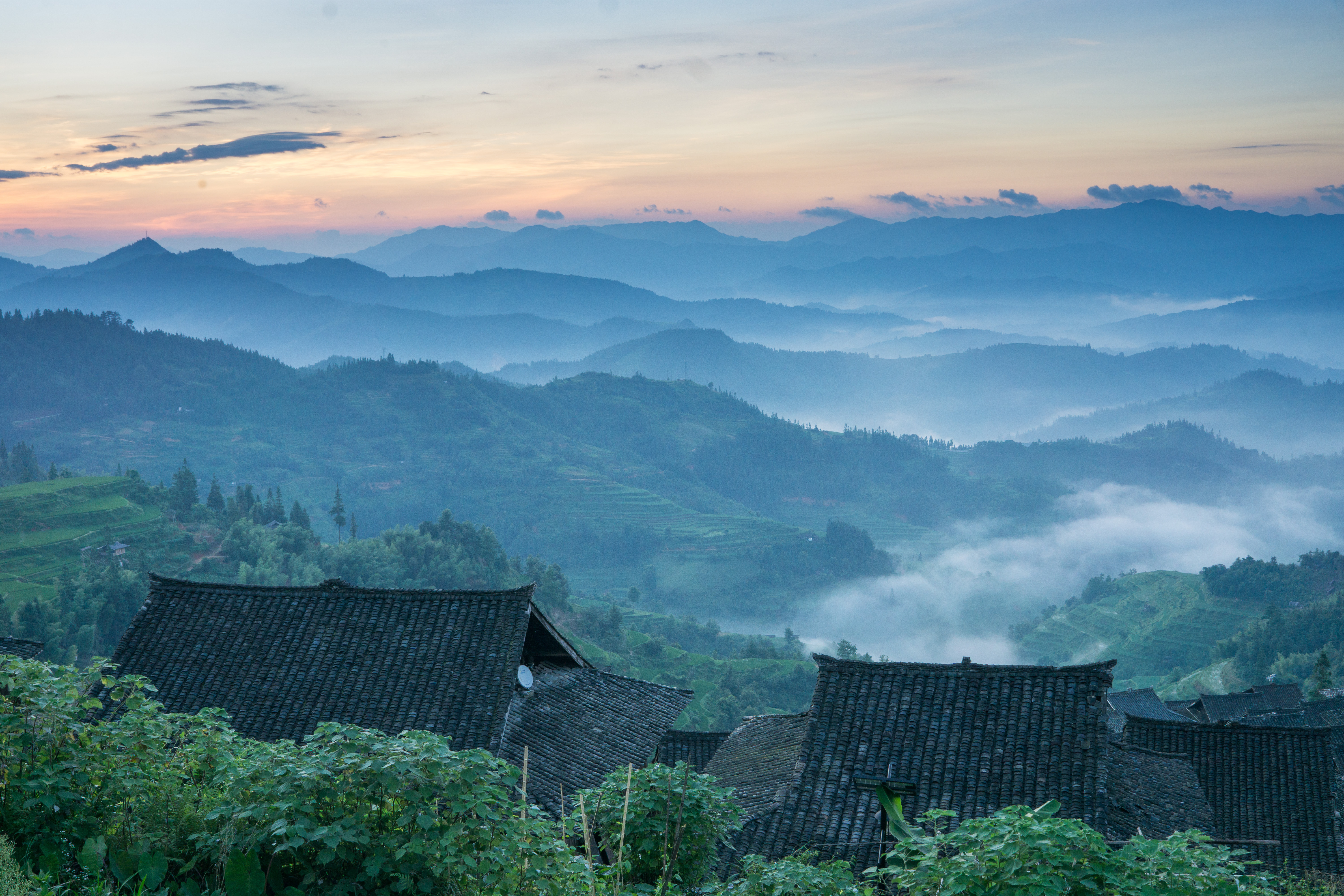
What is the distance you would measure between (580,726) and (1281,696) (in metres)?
50.9

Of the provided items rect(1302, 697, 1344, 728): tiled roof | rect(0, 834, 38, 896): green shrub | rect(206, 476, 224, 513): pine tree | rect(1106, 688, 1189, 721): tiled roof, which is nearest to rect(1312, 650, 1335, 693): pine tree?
rect(1302, 697, 1344, 728): tiled roof

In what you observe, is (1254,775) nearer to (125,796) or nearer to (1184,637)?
(125,796)

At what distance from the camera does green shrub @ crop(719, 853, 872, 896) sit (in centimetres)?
899

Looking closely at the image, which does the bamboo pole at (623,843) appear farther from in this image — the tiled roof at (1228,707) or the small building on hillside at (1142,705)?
the tiled roof at (1228,707)

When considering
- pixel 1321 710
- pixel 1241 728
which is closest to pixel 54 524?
pixel 1321 710

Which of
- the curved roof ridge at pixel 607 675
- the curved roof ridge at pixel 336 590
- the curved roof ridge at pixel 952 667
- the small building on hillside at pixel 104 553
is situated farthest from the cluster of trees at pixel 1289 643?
the small building on hillside at pixel 104 553

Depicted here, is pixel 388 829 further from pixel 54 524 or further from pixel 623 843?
pixel 54 524

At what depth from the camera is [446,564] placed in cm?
12081

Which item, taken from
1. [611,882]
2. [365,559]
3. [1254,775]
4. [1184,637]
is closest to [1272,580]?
[1184,637]

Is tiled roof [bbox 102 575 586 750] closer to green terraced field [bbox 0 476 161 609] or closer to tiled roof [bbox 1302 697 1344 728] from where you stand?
tiled roof [bbox 1302 697 1344 728]

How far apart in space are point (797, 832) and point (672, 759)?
10.3 meters

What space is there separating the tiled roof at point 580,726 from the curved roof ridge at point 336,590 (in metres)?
2.07

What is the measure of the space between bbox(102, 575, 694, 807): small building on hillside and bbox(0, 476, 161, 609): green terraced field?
273 ft

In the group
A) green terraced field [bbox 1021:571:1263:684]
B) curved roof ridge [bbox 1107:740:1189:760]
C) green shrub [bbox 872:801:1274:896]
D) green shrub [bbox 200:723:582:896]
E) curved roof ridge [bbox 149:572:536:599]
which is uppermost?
green shrub [bbox 200:723:582:896]
